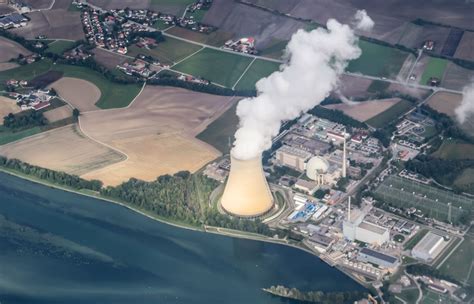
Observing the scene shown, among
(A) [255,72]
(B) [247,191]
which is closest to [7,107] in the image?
(A) [255,72]

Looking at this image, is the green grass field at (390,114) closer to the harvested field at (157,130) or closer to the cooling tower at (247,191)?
the harvested field at (157,130)

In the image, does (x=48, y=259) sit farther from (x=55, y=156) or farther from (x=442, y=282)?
(x=442, y=282)

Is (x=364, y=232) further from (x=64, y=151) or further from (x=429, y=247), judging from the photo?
(x=64, y=151)

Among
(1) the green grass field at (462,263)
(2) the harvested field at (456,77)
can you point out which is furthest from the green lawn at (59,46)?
(1) the green grass field at (462,263)

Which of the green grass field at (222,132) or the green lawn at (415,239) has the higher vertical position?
the green lawn at (415,239)

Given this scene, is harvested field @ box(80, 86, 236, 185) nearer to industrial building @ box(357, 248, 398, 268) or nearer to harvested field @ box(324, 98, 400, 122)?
harvested field @ box(324, 98, 400, 122)
